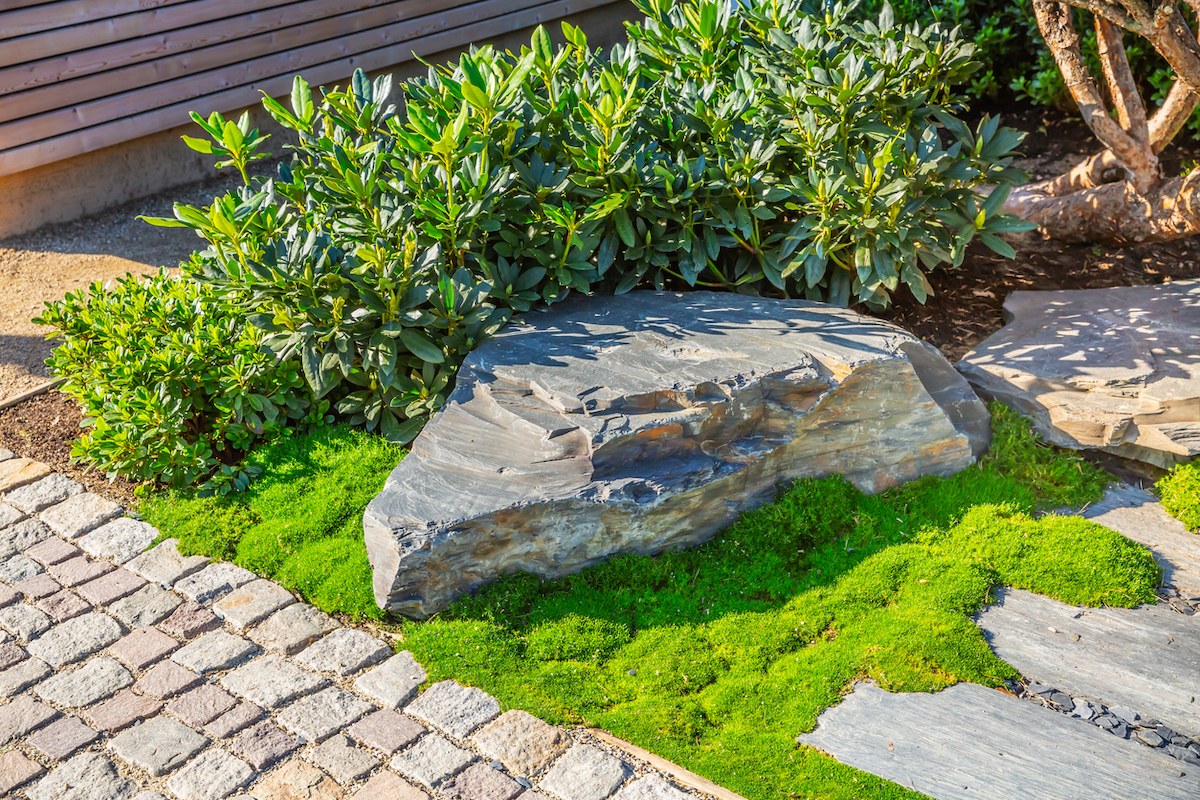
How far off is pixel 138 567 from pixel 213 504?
42cm

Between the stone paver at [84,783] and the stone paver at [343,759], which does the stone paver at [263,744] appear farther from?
the stone paver at [84,783]

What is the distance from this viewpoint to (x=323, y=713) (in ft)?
10.1

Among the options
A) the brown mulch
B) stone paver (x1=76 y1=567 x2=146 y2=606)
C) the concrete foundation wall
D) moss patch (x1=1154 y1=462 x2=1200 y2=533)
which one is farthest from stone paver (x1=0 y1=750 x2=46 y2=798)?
the concrete foundation wall

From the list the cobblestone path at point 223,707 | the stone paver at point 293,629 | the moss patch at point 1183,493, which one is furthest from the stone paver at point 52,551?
the moss patch at point 1183,493

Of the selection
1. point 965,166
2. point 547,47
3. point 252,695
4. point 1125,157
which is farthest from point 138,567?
point 1125,157

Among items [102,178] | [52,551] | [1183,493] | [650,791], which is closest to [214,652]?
[52,551]

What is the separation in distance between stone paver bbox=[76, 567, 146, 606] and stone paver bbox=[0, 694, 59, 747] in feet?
1.68

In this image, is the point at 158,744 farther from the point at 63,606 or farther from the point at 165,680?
the point at 63,606

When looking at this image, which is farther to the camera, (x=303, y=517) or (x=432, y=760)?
(x=303, y=517)

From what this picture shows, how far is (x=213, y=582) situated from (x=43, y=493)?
119 centimetres

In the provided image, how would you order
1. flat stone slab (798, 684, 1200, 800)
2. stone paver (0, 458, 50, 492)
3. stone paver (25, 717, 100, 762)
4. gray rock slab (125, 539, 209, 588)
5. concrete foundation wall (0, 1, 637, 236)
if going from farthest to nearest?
concrete foundation wall (0, 1, 637, 236) < stone paver (0, 458, 50, 492) < gray rock slab (125, 539, 209, 588) < stone paver (25, 717, 100, 762) < flat stone slab (798, 684, 1200, 800)

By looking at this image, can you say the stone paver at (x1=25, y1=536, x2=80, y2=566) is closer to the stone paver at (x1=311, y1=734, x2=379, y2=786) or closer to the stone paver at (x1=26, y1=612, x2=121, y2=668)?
the stone paver at (x1=26, y1=612, x2=121, y2=668)

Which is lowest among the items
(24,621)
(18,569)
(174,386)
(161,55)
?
(24,621)

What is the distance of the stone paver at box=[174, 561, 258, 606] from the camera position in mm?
3619
